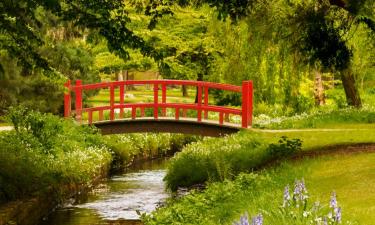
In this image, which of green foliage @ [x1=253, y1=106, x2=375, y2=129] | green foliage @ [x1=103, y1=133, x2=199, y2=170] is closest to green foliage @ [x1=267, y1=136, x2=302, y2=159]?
green foliage @ [x1=253, y1=106, x2=375, y2=129]

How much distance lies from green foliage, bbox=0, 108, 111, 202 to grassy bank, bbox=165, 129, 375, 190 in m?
2.71

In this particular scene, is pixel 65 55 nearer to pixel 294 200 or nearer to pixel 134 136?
pixel 134 136

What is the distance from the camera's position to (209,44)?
33000 mm

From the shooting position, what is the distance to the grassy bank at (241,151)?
53.0 ft

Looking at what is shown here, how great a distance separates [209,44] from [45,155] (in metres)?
15.9

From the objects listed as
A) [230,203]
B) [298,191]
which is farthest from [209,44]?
[298,191]

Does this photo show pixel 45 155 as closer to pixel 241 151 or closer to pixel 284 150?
pixel 241 151

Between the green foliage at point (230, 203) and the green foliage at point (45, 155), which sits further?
the green foliage at point (45, 155)

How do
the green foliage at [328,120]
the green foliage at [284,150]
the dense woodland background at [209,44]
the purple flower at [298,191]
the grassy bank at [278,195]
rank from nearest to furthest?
the purple flower at [298,191] → the grassy bank at [278,195] → the dense woodland background at [209,44] → the green foliage at [284,150] → the green foliage at [328,120]

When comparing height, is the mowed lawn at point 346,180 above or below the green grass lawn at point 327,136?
above

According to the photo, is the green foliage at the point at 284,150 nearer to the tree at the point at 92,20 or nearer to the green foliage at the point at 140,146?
the tree at the point at 92,20

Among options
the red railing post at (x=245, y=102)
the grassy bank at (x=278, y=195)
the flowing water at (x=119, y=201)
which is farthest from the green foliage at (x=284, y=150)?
the red railing post at (x=245, y=102)

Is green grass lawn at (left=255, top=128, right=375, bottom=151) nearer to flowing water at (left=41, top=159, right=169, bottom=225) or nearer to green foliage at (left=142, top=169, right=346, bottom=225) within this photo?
flowing water at (left=41, top=159, right=169, bottom=225)

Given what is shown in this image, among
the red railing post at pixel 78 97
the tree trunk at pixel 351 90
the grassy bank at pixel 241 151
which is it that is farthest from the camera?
the tree trunk at pixel 351 90
